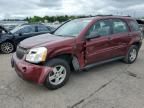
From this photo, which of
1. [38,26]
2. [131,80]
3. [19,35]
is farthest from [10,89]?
[38,26]

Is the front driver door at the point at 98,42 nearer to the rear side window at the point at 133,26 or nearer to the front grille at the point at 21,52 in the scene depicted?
the rear side window at the point at 133,26

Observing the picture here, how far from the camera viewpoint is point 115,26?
205 inches

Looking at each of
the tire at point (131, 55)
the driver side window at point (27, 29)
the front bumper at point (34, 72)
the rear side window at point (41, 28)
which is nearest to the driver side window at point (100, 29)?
the tire at point (131, 55)

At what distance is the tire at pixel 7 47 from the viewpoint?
26.0 feet

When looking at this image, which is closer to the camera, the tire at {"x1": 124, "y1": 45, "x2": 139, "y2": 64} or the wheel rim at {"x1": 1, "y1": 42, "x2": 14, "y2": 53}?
the tire at {"x1": 124, "y1": 45, "x2": 139, "y2": 64}

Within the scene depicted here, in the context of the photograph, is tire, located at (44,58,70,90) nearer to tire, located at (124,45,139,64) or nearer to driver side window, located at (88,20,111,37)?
driver side window, located at (88,20,111,37)

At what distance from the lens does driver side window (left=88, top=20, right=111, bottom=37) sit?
14.5ft

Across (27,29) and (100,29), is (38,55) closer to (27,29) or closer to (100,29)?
(100,29)

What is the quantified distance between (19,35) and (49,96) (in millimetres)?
5632

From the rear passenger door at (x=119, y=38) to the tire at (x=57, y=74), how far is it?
1811 mm

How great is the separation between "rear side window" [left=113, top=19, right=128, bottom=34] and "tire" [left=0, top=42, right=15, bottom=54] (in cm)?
528

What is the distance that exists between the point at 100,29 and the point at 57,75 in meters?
1.87

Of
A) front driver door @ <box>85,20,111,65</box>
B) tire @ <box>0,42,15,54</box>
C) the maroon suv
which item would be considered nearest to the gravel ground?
the maroon suv

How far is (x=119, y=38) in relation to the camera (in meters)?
5.23
